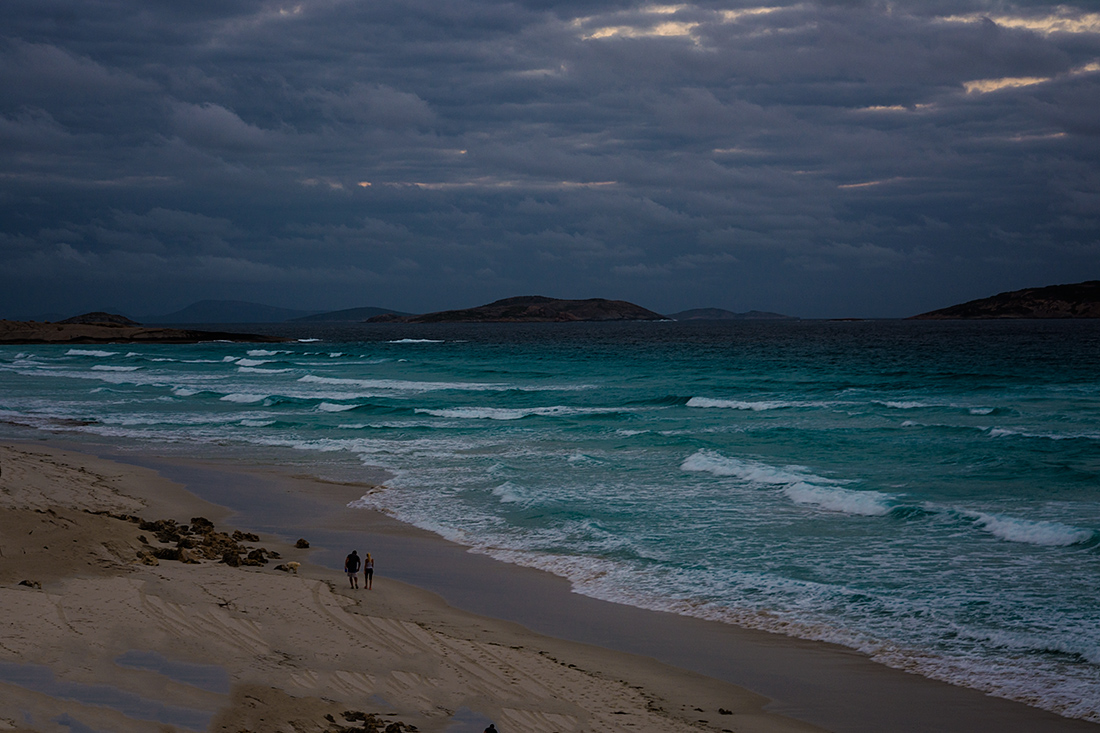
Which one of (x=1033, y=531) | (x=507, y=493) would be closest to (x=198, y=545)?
(x=507, y=493)

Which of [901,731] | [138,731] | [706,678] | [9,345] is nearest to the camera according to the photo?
[138,731]

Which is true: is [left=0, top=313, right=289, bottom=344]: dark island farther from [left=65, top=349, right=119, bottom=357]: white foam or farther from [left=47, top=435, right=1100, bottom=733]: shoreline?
[left=47, top=435, right=1100, bottom=733]: shoreline

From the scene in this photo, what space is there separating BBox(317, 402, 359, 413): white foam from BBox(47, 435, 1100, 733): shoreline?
20.8 meters

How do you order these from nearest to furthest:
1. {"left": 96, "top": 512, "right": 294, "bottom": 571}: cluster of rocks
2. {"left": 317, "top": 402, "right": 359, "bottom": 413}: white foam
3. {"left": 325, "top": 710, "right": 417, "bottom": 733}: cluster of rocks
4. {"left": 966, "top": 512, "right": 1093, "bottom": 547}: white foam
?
{"left": 325, "top": 710, "right": 417, "bottom": 733}: cluster of rocks → {"left": 96, "top": 512, "right": 294, "bottom": 571}: cluster of rocks → {"left": 966, "top": 512, "right": 1093, "bottom": 547}: white foam → {"left": 317, "top": 402, "right": 359, "bottom": 413}: white foam

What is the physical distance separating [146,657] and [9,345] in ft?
361

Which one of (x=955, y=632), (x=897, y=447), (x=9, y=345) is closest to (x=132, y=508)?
(x=955, y=632)

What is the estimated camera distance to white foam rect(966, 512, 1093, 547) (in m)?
14.4

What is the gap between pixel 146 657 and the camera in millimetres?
8305

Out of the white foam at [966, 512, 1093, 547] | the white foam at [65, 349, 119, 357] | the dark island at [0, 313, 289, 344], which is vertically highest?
the dark island at [0, 313, 289, 344]

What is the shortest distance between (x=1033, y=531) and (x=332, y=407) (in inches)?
1203

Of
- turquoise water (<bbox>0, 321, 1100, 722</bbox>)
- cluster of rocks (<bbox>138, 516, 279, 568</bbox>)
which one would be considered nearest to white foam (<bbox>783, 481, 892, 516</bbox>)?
turquoise water (<bbox>0, 321, 1100, 722</bbox>)

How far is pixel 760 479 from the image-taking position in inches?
825

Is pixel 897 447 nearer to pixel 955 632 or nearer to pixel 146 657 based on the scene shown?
pixel 955 632

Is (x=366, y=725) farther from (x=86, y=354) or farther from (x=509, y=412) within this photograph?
(x=86, y=354)
